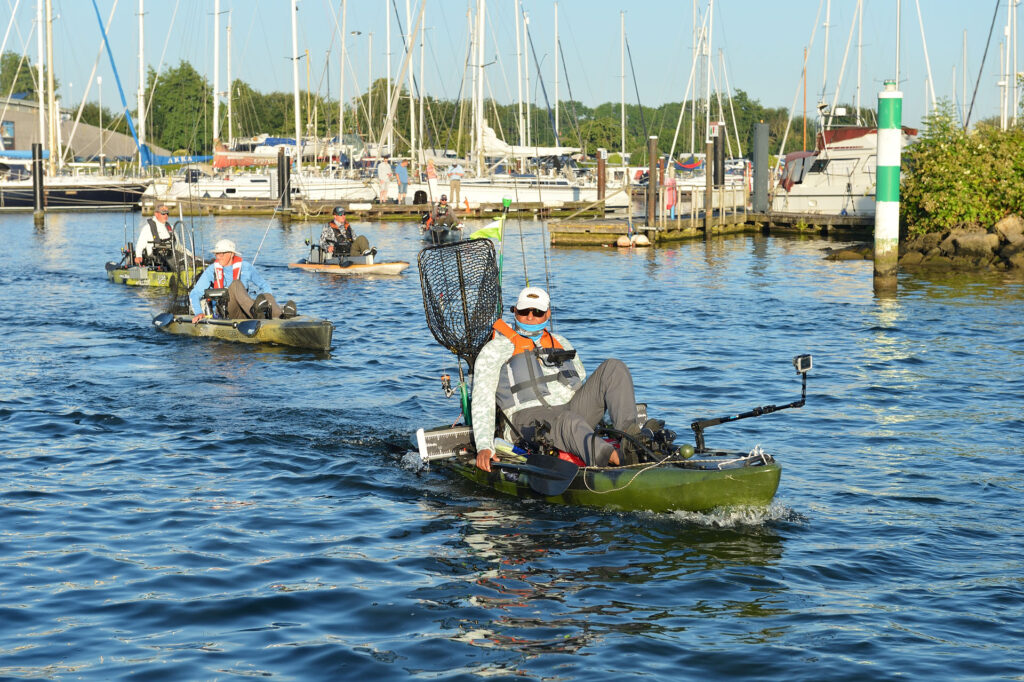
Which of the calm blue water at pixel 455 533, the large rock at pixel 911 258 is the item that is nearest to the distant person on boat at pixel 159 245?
the calm blue water at pixel 455 533

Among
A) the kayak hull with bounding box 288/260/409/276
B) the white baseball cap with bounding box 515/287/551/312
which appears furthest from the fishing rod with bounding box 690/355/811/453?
the kayak hull with bounding box 288/260/409/276

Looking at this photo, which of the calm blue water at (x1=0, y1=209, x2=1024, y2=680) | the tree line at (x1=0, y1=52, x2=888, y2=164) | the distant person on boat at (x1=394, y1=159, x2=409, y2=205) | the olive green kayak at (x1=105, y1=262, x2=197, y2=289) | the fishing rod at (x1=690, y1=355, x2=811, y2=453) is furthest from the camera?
the tree line at (x1=0, y1=52, x2=888, y2=164)

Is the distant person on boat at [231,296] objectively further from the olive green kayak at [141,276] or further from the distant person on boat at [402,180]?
the distant person on boat at [402,180]

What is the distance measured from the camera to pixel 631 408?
9.38m

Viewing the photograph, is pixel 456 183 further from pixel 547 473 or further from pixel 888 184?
pixel 547 473

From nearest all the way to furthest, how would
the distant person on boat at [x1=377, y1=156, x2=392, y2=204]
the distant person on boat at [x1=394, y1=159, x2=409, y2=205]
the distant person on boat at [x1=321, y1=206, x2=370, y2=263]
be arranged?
the distant person on boat at [x1=321, y1=206, x2=370, y2=263] → the distant person on boat at [x1=394, y1=159, x2=409, y2=205] → the distant person on boat at [x1=377, y1=156, x2=392, y2=204]

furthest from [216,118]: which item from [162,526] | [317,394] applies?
[162,526]

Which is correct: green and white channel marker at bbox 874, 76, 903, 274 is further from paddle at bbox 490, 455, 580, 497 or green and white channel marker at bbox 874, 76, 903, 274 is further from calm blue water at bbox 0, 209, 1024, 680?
paddle at bbox 490, 455, 580, 497

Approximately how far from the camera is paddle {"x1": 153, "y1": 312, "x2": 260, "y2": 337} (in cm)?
1781

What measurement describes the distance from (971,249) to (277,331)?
1957 cm

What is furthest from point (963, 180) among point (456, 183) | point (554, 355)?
point (456, 183)

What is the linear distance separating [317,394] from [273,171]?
48.7 metres

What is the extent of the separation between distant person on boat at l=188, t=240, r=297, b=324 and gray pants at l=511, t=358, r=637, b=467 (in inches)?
375

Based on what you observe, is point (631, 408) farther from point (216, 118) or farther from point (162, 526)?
point (216, 118)
